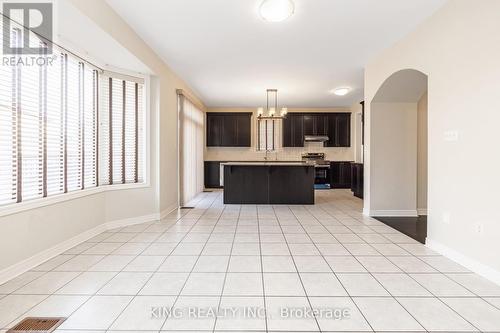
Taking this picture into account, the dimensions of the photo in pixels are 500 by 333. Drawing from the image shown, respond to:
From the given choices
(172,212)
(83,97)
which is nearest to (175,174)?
(172,212)

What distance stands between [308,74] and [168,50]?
2785mm

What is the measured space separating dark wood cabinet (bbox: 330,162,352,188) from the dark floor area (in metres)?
4.08

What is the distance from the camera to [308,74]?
18.2 ft

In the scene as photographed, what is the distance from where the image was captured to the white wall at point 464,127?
2.45 metres

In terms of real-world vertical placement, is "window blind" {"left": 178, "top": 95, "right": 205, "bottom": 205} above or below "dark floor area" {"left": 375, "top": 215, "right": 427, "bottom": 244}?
above

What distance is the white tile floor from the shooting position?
1.84 m

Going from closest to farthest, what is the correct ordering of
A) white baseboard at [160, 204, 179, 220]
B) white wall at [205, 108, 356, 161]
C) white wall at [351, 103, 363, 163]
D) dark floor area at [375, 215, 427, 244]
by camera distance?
dark floor area at [375, 215, 427, 244]
white baseboard at [160, 204, 179, 220]
white wall at [351, 103, 363, 163]
white wall at [205, 108, 356, 161]

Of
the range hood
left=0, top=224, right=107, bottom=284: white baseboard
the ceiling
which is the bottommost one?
left=0, top=224, right=107, bottom=284: white baseboard

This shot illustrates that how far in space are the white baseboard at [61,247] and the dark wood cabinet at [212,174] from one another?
4.39 m

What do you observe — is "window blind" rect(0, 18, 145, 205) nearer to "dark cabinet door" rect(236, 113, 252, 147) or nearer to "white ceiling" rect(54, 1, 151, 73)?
"white ceiling" rect(54, 1, 151, 73)

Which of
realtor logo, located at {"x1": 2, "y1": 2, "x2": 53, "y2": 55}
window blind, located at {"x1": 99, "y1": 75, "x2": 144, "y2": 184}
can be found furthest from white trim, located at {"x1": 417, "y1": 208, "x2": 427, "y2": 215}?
realtor logo, located at {"x1": 2, "y1": 2, "x2": 53, "y2": 55}

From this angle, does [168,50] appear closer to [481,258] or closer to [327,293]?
[327,293]

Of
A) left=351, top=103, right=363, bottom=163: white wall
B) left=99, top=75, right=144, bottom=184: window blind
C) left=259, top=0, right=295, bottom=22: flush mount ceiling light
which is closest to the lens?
left=259, top=0, right=295, bottom=22: flush mount ceiling light

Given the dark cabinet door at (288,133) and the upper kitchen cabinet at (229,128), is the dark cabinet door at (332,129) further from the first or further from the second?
the upper kitchen cabinet at (229,128)
